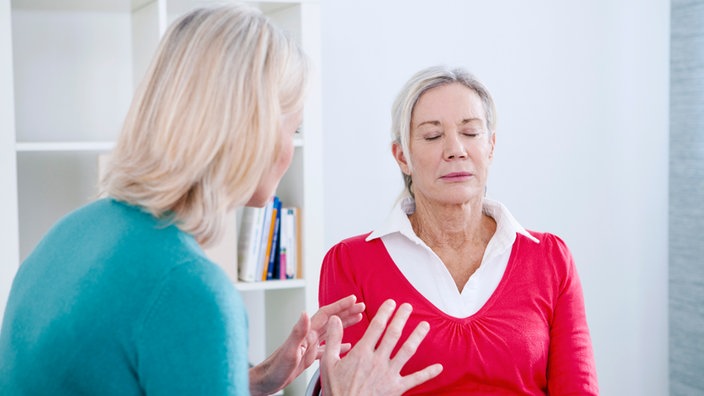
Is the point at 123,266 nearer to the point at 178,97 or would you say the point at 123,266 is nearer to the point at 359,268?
the point at 178,97

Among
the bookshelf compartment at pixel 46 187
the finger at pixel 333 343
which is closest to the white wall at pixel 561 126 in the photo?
the bookshelf compartment at pixel 46 187

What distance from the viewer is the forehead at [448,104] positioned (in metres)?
2.13

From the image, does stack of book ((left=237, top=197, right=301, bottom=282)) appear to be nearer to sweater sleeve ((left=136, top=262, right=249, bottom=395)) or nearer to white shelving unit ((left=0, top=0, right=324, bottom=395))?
white shelving unit ((left=0, top=0, right=324, bottom=395))

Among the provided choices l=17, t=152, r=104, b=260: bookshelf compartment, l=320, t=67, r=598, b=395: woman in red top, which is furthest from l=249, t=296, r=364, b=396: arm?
l=17, t=152, r=104, b=260: bookshelf compartment

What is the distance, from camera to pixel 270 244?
261 centimetres

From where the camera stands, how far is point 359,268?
210 cm

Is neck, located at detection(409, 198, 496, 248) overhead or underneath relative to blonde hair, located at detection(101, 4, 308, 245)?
underneath

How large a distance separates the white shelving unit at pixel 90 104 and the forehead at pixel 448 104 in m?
0.51

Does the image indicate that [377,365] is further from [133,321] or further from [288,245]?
[288,245]

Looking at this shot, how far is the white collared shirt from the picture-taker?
6.69 feet

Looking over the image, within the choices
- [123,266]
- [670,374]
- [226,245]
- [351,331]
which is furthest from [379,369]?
[670,374]

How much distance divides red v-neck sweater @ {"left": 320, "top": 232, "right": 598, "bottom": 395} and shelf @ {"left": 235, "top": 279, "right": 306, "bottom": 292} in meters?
0.46

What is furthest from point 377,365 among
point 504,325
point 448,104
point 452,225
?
point 448,104

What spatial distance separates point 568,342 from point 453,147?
1.68 ft
